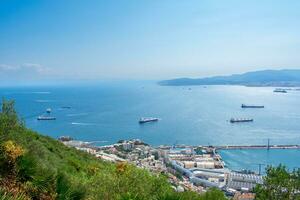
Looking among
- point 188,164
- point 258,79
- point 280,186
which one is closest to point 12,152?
point 280,186

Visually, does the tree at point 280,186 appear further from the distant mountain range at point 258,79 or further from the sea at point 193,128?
the distant mountain range at point 258,79

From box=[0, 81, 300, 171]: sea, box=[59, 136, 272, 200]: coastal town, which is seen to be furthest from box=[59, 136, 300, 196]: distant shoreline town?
box=[0, 81, 300, 171]: sea

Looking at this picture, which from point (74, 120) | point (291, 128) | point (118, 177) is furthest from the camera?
point (74, 120)

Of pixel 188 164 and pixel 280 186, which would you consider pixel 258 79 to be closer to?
pixel 188 164

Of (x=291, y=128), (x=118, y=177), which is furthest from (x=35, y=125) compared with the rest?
(x=118, y=177)

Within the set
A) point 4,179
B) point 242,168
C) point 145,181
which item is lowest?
point 242,168

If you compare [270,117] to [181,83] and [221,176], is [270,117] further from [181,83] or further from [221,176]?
[181,83]

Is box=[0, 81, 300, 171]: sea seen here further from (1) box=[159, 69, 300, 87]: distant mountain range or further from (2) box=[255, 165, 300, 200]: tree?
(1) box=[159, 69, 300, 87]: distant mountain range
